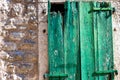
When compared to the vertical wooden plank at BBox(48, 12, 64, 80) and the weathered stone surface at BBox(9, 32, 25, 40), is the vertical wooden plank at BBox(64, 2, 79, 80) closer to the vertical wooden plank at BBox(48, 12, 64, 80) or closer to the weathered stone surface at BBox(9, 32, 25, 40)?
the vertical wooden plank at BBox(48, 12, 64, 80)

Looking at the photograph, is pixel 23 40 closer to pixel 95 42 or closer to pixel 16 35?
pixel 16 35

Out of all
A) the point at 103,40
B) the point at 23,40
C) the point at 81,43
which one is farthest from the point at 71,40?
the point at 23,40

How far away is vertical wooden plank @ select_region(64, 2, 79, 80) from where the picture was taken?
16.0 feet

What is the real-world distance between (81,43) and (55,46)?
1.22 ft

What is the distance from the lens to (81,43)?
4918 mm

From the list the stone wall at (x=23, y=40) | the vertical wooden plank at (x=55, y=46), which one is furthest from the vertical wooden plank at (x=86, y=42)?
the stone wall at (x=23, y=40)

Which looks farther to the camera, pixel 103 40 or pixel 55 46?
pixel 103 40

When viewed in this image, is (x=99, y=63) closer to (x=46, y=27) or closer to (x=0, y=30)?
(x=46, y=27)

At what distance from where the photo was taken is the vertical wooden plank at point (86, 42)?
4930 mm

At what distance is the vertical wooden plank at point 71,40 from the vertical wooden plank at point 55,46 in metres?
0.07

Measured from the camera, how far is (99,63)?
4.92 m

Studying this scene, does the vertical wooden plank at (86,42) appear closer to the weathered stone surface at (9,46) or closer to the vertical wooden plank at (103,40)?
the vertical wooden plank at (103,40)

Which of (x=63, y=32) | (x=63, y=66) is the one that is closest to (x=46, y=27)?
(x=63, y=32)

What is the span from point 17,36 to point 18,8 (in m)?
0.40
